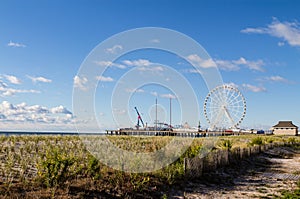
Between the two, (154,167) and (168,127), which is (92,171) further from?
(168,127)

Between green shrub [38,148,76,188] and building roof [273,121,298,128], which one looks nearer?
green shrub [38,148,76,188]

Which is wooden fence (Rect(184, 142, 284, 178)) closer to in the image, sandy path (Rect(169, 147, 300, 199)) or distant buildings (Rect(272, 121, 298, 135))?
sandy path (Rect(169, 147, 300, 199))

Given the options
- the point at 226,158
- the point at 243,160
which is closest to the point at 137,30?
the point at 226,158

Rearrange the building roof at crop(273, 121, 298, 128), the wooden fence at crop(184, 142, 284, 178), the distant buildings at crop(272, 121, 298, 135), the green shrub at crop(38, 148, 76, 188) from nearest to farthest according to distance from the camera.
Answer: the green shrub at crop(38, 148, 76, 188) < the wooden fence at crop(184, 142, 284, 178) < the distant buildings at crop(272, 121, 298, 135) < the building roof at crop(273, 121, 298, 128)

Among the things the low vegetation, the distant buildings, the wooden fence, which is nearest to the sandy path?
the wooden fence

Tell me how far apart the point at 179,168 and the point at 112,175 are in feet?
8.83

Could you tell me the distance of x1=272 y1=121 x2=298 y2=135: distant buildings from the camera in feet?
257

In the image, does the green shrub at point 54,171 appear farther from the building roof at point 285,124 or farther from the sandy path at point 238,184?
the building roof at point 285,124

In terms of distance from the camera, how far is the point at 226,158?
1531 centimetres

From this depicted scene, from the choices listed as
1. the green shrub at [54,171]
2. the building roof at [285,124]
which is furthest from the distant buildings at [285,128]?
the green shrub at [54,171]

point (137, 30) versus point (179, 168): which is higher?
point (137, 30)

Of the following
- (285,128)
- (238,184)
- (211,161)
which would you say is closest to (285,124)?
(285,128)

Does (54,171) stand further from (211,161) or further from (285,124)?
(285,124)

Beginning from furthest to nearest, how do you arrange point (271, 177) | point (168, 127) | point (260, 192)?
point (168, 127) → point (271, 177) → point (260, 192)
